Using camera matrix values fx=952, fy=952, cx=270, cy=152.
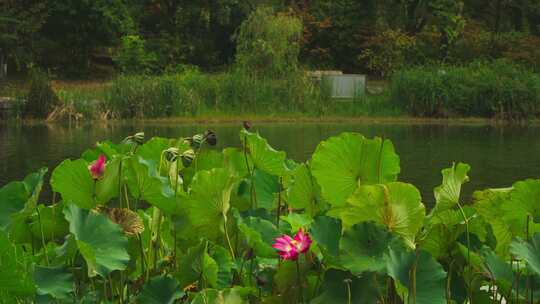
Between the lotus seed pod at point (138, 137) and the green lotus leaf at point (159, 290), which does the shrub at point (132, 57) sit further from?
the green lotus leaf at point (159, 290)

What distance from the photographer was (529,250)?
165 centimetres

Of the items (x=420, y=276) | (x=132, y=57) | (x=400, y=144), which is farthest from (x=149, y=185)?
(x=132, y=57)

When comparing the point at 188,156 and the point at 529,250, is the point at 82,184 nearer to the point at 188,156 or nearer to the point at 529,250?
the point at 188,156

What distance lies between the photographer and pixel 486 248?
1731mm

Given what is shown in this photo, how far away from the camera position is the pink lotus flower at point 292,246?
154 centimetres

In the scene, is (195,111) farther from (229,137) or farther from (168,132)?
(229,137)

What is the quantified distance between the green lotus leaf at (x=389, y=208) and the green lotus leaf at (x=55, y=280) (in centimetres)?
49

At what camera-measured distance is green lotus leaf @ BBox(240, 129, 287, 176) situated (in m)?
2.06

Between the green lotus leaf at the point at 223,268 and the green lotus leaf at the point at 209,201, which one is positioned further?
the green lotus leaf at the point at 223,268

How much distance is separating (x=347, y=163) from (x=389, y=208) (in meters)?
0.22

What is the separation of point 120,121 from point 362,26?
8.85 metres

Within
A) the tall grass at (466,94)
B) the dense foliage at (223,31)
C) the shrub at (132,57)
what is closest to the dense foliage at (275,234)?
the tall grass at (466,94)

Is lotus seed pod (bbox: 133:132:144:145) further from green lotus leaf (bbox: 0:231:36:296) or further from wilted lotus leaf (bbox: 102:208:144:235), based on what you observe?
green lotus leaf (bbox: 0:231:36:296)

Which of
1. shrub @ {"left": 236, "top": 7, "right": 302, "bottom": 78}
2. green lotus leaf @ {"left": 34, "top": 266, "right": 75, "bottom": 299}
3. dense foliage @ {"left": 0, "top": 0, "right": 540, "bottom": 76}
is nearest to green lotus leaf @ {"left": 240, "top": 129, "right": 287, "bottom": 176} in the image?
green lotus leaf @ {"left": 34, "top": 266, "right": 75, "bottom": 299}
